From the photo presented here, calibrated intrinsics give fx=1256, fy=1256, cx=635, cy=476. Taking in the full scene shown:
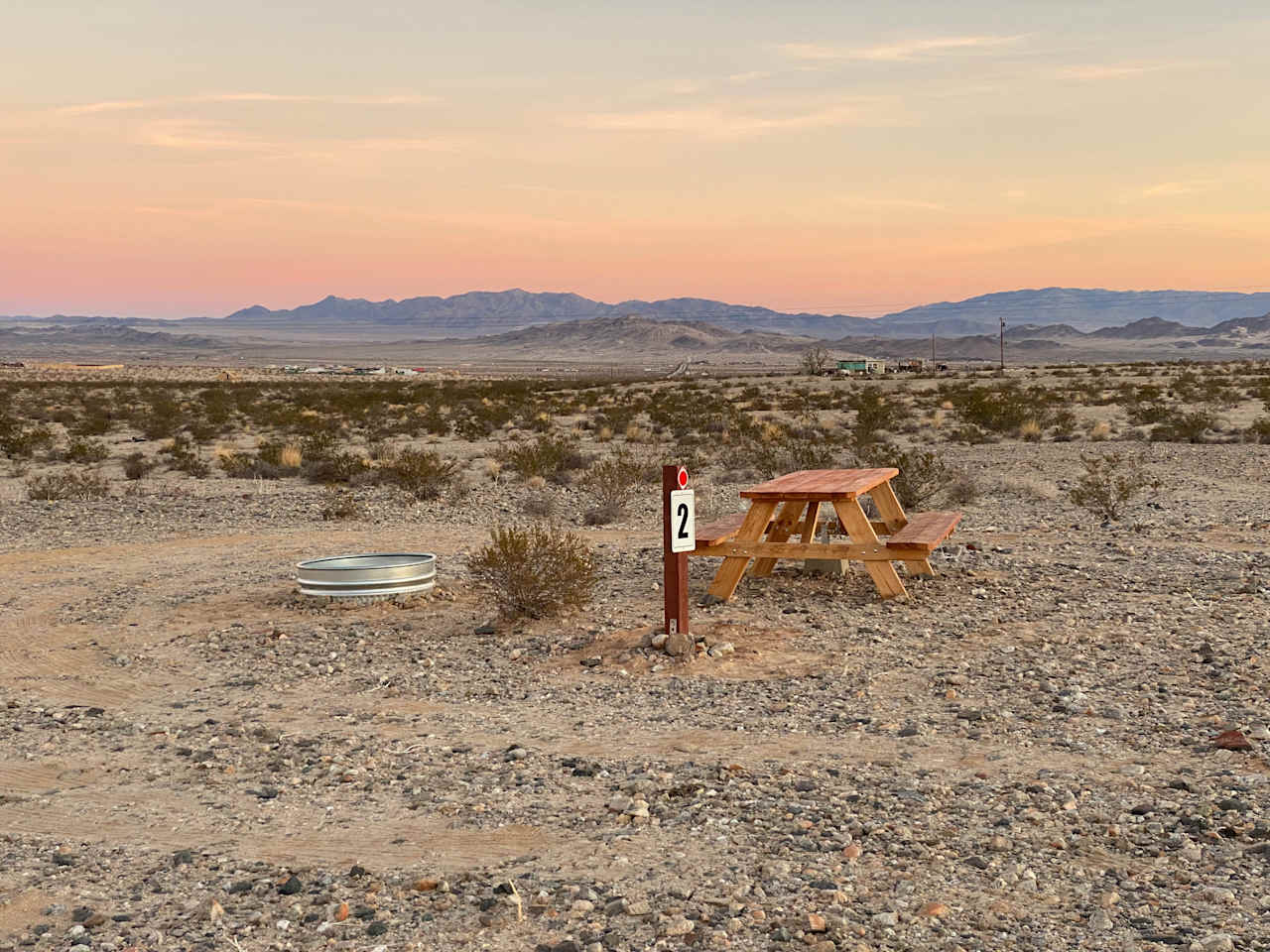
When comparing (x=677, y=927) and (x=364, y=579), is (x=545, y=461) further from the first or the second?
(x=677, y=927)

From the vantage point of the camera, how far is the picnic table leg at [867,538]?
381 inches

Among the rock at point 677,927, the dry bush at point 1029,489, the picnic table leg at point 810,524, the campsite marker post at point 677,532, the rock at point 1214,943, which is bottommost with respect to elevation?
the dry bush at point 1029,489

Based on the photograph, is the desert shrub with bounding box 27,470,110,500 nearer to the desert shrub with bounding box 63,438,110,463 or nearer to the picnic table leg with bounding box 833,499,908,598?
the desert shrub with bounding box 63,438,110,463

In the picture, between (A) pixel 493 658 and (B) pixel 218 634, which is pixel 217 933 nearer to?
(A) pixel 493 658

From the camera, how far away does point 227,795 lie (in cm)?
597

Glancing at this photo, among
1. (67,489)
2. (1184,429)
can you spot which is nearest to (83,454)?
(67,489)

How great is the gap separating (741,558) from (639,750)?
357cm

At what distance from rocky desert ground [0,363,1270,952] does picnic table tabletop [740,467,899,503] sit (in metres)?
0.90

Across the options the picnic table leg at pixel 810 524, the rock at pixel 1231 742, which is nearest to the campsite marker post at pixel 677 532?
the picnic table leg at pixel 810 524

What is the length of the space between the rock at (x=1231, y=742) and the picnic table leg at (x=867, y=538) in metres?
3.55

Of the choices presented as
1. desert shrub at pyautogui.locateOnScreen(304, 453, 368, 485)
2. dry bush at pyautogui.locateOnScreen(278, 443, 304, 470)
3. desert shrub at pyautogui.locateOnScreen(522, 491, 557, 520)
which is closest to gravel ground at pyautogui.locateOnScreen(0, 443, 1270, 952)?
desert shrub at pyautogui.locateOnScreen(522, 491, 557, 520)

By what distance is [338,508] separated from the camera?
15695mm

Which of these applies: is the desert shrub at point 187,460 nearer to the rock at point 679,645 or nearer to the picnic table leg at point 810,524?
the picnic table leg at point 810,524

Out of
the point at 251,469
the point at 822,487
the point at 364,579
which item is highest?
the point at 822,487
